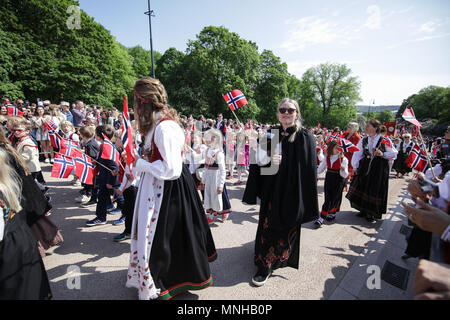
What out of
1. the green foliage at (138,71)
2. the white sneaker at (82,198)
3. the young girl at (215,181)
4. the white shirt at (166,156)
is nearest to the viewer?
the white shirt at (166,156)

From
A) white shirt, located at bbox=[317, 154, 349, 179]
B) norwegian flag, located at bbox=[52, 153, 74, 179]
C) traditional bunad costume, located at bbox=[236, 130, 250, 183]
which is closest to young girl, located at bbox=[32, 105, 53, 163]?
norwegian flag, located at bbox=[52, 153, 74, 179]

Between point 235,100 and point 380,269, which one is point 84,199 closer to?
point 235,100

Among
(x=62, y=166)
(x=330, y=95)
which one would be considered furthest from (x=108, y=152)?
(x=330, y=95)

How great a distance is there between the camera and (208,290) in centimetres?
264

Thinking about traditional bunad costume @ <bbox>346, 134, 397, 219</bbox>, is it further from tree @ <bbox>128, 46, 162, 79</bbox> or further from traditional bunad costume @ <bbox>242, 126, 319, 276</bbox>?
tree @ <bbox>128, 46, 162, 79</bbox>

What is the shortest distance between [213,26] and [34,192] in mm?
30450

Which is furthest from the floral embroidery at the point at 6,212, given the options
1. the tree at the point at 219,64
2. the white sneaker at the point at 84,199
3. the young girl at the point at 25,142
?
the tree at the point at 219,64

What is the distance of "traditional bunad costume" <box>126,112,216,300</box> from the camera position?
207 cm

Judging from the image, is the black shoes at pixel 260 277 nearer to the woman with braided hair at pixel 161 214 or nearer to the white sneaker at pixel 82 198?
the woman with braided hair at pixel 161 214

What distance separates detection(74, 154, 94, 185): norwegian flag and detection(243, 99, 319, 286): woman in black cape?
3272 millimetres

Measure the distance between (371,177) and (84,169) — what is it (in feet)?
20.0

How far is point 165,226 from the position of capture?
7.12ft

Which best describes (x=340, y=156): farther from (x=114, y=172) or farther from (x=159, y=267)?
(x=114, y=172)

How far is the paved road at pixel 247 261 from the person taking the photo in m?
2.62
